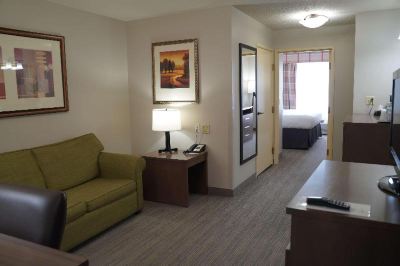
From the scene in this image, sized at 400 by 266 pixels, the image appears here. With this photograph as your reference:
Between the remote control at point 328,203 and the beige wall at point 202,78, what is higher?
the beige wall at point 202,78

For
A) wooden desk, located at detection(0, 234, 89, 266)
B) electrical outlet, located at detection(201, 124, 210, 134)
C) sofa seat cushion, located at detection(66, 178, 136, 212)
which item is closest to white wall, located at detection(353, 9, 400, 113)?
electrical outlet, located at detection(201, 124, 210, 134)

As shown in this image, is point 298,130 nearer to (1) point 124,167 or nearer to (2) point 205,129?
(2) point 205,129

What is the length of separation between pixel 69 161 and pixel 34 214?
2158 millimetres

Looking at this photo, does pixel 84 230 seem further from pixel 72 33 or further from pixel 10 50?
pixel 72 33

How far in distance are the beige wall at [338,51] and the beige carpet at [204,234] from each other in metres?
1.80

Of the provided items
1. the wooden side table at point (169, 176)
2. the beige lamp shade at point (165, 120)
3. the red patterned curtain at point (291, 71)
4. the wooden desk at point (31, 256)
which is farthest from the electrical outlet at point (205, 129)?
the red patterned curtain at point (291, 71)

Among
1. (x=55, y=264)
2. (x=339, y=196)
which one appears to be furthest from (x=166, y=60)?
(x=55, y=264)

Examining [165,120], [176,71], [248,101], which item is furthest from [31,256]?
[248,101]

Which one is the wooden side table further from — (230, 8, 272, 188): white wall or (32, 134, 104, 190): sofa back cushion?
(32, 134, 104, 190): sofa back cushion

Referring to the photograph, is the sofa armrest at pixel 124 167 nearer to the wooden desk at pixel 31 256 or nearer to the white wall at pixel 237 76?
the white wall at pixel 237 76

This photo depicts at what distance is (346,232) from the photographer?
4.75 feet

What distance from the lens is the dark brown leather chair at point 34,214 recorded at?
1.42 m

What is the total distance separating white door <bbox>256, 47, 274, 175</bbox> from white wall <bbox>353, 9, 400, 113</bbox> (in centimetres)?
140

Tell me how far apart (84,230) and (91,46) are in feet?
7.46
